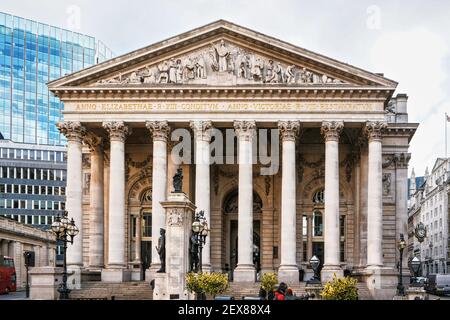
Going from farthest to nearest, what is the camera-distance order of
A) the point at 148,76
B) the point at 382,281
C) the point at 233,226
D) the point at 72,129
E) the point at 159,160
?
the point at 233,226 → the point at 72,129 → the point at 148,76 → the point at 159,160 → the point at 382,281

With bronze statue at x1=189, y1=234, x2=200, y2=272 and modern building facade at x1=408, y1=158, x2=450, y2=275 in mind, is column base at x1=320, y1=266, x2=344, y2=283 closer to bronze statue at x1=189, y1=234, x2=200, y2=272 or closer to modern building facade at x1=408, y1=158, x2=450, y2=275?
bronze statue at x1=189, y1=234, x2=200, y2=272

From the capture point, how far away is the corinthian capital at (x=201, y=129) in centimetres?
5472

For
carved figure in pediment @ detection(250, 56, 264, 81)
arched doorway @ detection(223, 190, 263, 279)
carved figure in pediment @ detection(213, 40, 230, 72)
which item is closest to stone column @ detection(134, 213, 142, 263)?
arched doorway @ detection(223, 190, 263, 279)

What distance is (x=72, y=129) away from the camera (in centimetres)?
5528

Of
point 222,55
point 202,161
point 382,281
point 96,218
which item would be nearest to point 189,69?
point 222,55

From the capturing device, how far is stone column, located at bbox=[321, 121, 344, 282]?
54.1 metres

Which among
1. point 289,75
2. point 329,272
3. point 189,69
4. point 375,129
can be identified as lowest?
point 329,272

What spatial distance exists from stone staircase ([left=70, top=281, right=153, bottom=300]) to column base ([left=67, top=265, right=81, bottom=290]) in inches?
18.7

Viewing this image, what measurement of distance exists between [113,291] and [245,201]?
11.1 metres

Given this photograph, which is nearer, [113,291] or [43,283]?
[43,283]

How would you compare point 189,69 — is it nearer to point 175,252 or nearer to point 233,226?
point 233,226

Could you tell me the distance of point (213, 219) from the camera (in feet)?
205

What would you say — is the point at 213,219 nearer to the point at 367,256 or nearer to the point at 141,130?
the point at 141,130
